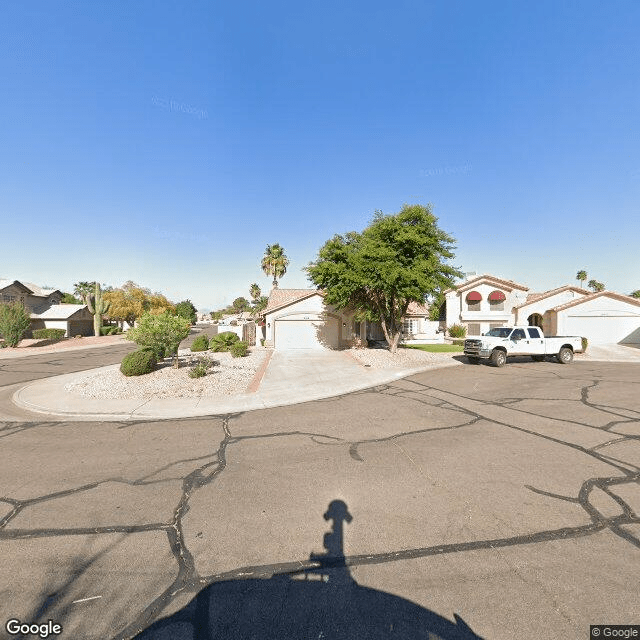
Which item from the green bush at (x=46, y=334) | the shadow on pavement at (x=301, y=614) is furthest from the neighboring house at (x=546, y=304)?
the green bush at (x=46, y=334)

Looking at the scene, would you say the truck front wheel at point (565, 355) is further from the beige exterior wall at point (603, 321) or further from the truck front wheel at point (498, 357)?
the beige exterior wall at point (603, 321)

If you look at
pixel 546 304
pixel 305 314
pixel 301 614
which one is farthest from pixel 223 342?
pixel 546 304

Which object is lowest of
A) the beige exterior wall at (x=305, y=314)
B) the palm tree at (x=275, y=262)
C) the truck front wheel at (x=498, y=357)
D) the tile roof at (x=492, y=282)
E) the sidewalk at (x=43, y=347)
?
the sidewalk at (x=43, y=347)

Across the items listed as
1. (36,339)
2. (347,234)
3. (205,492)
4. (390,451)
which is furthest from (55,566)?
(36,339)

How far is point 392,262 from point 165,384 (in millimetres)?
13250

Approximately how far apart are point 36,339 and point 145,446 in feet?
128

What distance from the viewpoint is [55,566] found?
3197 mm

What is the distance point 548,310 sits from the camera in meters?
28.2

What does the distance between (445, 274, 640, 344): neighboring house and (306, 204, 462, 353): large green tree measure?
27.6 feet

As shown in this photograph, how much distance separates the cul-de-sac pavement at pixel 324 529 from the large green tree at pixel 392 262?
10.8m

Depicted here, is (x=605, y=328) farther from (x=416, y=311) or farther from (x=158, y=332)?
(x=158, y=332)

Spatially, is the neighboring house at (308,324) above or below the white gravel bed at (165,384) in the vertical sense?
above

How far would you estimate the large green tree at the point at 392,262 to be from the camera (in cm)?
1702

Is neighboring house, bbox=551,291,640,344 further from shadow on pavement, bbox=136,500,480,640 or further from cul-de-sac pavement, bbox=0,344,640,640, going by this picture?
shadow on pavement, bbox=136,500,480,640
